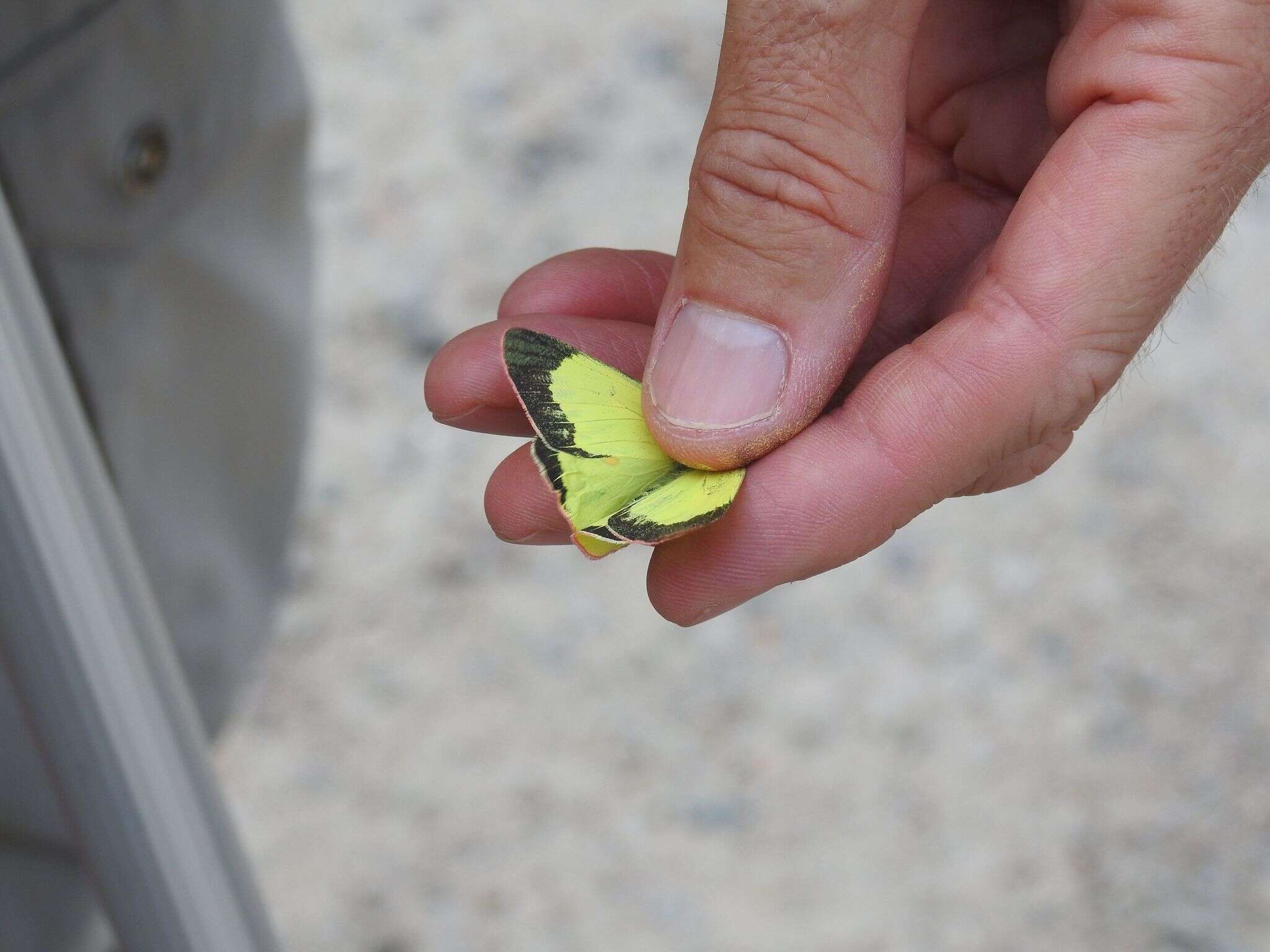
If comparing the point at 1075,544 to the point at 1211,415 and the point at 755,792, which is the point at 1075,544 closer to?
the point at 1211,415

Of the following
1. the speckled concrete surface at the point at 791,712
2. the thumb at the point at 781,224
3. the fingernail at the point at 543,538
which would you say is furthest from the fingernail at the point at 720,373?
the speckled concrete surface at the point at 791,712

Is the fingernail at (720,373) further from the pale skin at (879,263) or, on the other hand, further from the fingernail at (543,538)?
the fingernail at (543,538)

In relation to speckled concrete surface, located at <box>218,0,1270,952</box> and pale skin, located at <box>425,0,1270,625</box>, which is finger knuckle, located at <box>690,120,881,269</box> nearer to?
pale skin, located at <box>425,0,1270,625</box>

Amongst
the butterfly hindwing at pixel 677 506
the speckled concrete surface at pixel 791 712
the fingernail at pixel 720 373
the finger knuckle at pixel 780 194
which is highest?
the finger knuckle at pixel 780 194

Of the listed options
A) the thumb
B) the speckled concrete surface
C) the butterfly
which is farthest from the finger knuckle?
the speckled concrete surface

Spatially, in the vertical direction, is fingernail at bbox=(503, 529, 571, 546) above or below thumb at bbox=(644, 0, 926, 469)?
below

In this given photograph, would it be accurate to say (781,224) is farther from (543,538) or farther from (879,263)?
(543,538)

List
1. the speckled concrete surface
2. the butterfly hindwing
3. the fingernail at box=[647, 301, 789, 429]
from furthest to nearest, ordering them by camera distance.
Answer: the speckled concrete surface < the fingernail at box=[647, 301, 789, 429] < the butterfly hindwing

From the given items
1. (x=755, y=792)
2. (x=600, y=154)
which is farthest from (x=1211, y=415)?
(x=600, y=154)
